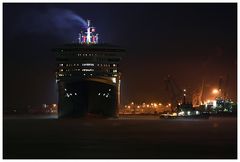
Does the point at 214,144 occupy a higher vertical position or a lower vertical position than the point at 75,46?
lower

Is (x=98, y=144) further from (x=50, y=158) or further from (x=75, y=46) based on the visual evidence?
(x=75, y=46)

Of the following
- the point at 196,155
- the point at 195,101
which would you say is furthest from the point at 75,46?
the point at 195,101

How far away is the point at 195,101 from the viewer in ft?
539

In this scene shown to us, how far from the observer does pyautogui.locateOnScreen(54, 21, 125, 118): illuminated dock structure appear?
91625 mm

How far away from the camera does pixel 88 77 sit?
9156 centimetres

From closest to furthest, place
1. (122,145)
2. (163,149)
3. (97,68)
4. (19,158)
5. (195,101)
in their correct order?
(19,158) < (163,149) < (122,145) < (97,68) < (195,101)

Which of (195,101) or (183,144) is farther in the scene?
(195,101)

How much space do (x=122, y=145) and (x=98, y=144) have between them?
1611mm

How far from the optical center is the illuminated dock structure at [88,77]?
301 ft

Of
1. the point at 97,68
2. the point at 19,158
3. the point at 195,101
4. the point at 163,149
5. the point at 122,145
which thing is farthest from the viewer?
the point at 195,101

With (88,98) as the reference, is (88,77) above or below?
above

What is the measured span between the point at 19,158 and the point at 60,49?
2448 inches

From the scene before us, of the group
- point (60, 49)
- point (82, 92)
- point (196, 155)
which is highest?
point (60, 49)

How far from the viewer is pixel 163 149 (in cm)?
3644
